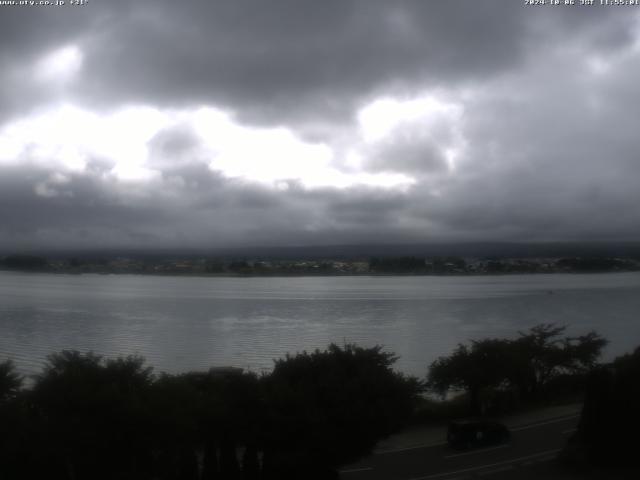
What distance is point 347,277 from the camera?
108 m

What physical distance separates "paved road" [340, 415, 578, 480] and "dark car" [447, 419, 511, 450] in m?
0.16

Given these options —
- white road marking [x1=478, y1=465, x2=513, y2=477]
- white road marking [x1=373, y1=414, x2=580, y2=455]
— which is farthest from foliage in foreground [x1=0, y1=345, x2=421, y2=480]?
white road marking [x1=373, y1=414, x2=580, y2=455]

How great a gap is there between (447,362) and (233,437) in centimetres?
887

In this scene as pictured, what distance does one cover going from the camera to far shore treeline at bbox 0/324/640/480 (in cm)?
809

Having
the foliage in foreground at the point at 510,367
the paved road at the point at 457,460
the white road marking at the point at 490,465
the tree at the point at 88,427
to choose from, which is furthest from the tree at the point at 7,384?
the foliage in foreground at the point at 510,367

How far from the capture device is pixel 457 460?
11500mm

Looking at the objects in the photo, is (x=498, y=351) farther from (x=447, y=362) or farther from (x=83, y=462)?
(x=83, y=462)

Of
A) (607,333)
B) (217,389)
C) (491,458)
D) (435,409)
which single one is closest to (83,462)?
(217,389)

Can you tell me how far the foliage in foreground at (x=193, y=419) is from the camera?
26.4 feet

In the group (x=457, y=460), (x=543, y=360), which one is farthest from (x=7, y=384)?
(x=543, y=360)

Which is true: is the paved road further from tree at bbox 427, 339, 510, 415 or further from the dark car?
tree at bbox 427, 339, 510, 415

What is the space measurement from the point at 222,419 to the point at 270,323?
2910 centimetres

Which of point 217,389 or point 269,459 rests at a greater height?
point 217,389

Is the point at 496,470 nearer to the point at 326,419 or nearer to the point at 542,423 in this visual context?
the point at 326,419
